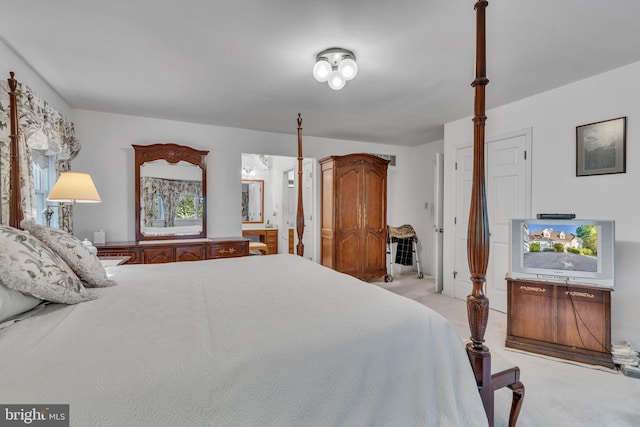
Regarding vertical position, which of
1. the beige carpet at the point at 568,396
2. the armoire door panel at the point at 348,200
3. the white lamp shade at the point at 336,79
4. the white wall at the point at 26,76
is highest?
the white wall at the point at 26,76

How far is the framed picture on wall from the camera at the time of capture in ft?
8.59

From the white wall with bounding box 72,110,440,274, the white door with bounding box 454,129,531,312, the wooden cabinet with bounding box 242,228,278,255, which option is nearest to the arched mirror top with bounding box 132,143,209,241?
the white wall with bounding box 72,110,440,274

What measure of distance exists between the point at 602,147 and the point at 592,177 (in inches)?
10.6

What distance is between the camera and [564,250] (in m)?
2.60

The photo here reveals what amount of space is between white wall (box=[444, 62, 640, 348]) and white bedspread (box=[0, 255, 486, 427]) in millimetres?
2371

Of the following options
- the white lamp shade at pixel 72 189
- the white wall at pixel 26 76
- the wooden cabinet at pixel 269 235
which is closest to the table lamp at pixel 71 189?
the white lamp shade at pixel 72 189

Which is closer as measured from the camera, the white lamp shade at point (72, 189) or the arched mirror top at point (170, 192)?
the white lamp shade at point (72, 189)

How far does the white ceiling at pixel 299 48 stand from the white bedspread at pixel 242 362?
5.46 feet

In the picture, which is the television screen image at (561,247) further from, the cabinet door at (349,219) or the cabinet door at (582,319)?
the cabinet door at (349,219)

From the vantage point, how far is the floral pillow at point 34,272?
1165 millimetres

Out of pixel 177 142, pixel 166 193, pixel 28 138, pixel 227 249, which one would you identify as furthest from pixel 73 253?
pixel 177 142

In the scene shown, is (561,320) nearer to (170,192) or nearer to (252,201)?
(170,192)

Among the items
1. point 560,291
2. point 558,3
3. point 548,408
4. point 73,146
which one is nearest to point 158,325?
point 548,408

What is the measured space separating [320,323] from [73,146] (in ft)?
12.1
